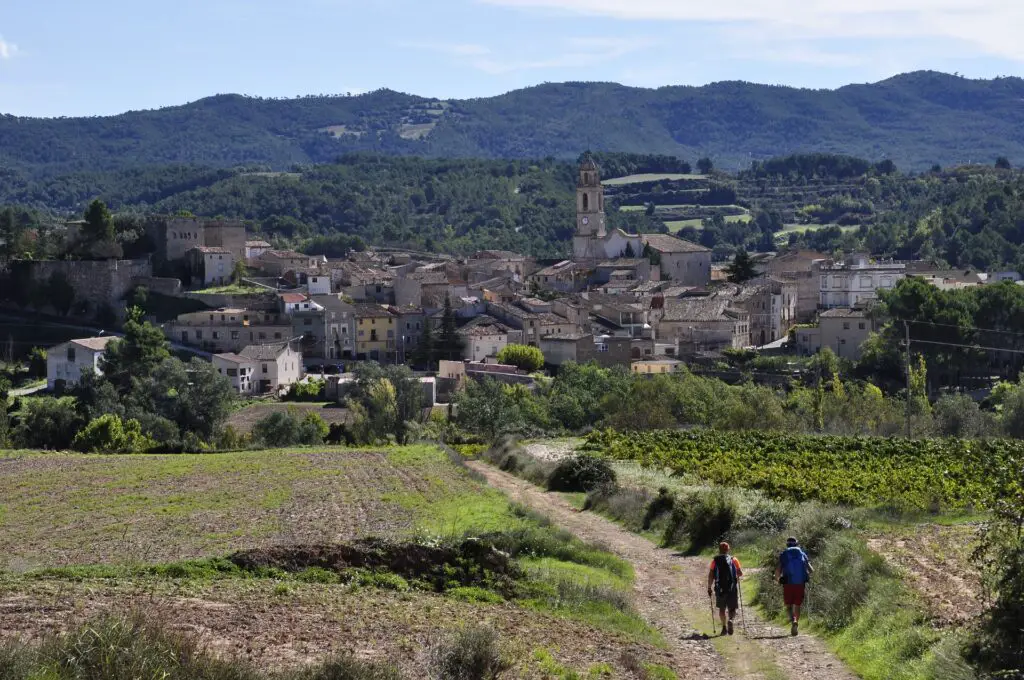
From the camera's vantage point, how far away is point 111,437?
45.2 meters

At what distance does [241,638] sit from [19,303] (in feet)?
219

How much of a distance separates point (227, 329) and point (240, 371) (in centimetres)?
691

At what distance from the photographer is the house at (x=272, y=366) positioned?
62.4 m

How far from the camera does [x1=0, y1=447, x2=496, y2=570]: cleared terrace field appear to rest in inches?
792

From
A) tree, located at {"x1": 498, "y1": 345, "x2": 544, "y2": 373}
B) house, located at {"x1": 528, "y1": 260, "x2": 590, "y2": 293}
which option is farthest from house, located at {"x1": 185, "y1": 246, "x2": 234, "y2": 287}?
tree, located at {"x1": 498, "y1": 345, "x2": 544, "y2": 373}

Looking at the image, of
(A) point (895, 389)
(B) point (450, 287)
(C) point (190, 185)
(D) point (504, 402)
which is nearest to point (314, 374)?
(B) point (450, 287)

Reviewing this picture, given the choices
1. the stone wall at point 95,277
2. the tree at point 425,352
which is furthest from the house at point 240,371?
the stone wall at point 95,277

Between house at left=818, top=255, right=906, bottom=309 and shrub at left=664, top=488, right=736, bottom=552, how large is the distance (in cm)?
5906

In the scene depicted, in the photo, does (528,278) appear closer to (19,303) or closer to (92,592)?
(19,303)

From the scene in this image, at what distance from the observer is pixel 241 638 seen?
13148 millimetres

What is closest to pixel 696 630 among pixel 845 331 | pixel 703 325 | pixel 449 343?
pixel 449 343

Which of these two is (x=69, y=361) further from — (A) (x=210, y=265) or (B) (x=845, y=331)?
(B) (x=845, y=331)

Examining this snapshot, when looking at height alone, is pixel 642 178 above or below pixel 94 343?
above

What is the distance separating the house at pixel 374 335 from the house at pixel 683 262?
71.2ft
